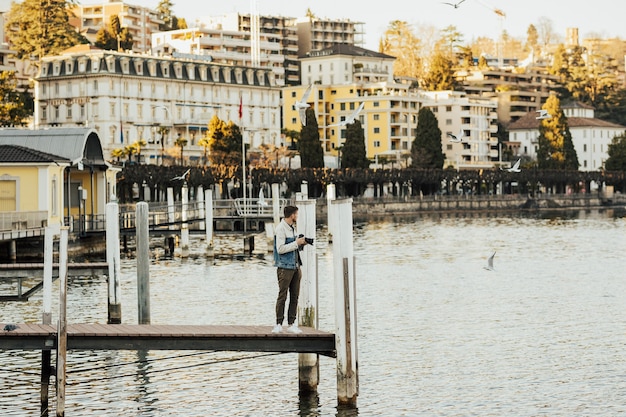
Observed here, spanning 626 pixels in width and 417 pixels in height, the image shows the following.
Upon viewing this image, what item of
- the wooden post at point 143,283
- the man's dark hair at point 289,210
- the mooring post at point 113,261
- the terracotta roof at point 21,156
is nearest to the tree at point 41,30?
the terracotta roof at point 21,156

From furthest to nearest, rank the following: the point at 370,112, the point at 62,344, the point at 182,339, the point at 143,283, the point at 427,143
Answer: the point at 370,112
the point at 427,143
the point at 143,283
the point at 182,339
the point at 62,344

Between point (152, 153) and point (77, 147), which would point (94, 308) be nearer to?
point (77, 147)

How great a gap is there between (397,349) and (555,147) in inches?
5714

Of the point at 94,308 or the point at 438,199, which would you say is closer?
the point at 94,308

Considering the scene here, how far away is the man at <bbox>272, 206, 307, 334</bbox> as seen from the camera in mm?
25594

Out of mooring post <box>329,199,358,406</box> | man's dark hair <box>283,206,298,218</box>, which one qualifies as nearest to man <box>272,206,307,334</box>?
man's dark hair <box>283,206,298,218</box>

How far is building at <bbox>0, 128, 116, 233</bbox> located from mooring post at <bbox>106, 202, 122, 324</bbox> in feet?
77.4

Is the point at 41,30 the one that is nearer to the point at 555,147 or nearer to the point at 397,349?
the point at 555,147

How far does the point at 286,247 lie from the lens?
84.1 ft

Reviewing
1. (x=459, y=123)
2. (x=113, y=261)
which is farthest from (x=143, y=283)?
(x=459, y=123)

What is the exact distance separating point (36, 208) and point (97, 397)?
37.4m

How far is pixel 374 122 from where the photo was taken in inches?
7352

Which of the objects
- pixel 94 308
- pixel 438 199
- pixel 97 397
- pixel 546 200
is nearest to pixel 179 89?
pixel 438 199

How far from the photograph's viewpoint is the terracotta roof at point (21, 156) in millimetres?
63847
